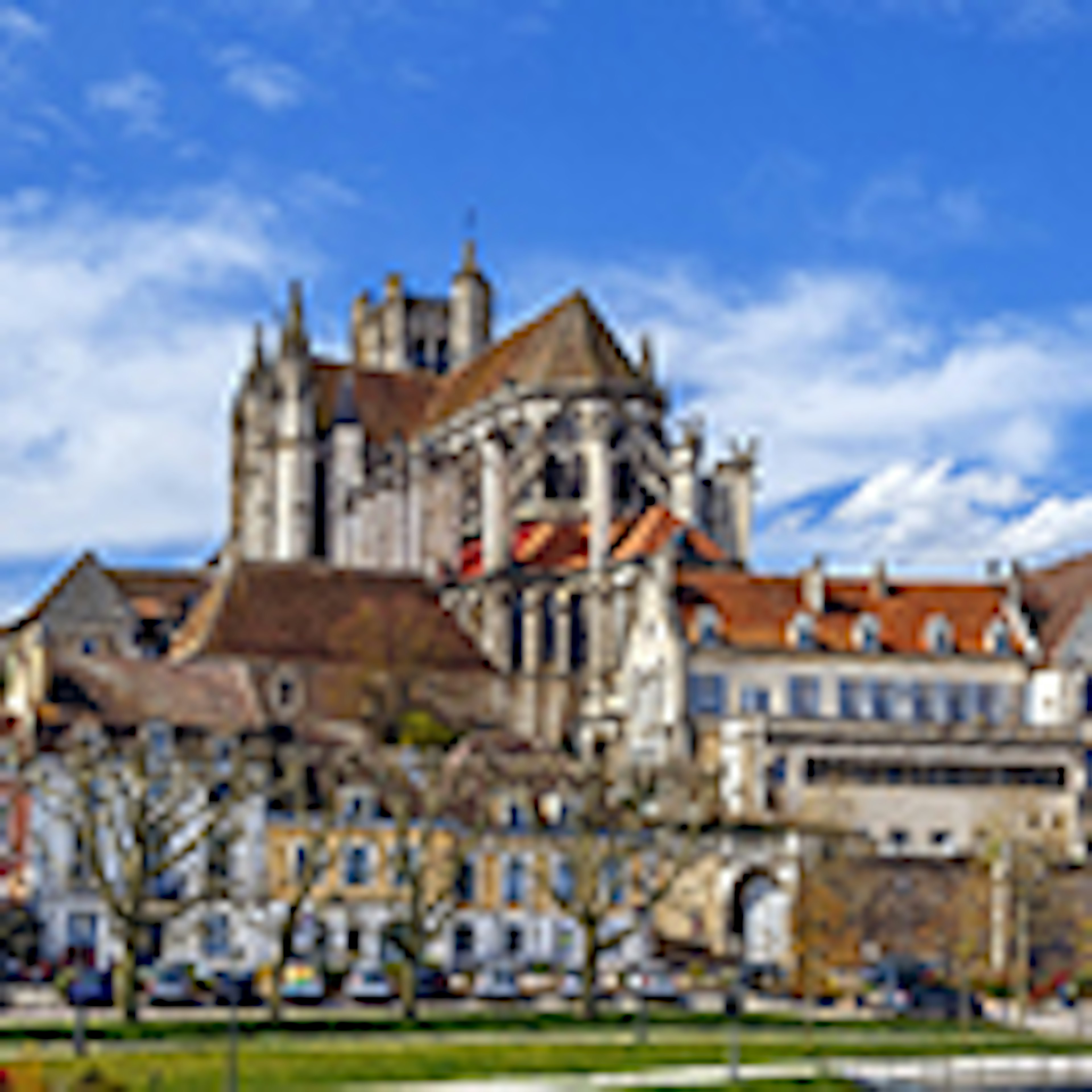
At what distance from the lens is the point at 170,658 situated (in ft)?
311

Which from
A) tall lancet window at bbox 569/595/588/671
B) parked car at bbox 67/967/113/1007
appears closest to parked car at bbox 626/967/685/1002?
parked car at bbox 67/967/113/1007

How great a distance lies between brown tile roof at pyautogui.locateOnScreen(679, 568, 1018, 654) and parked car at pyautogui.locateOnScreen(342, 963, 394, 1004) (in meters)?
28.9

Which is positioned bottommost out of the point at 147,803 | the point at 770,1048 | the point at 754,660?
the point at 770,1048

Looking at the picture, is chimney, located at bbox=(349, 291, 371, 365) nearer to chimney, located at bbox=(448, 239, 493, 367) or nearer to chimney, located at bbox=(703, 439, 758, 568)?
chimney, located at bbox=(448, 239, 493, 367)

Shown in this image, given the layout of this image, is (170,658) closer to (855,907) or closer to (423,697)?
(423,697)

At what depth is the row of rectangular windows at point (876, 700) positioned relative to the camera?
8994 cm

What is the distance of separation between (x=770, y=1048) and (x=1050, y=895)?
30265 millimetres

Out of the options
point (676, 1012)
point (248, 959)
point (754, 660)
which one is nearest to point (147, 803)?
point (248, 959)

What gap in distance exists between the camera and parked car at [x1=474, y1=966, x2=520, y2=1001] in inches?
2527

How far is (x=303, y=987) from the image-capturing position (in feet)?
206

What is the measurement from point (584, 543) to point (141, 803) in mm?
45053

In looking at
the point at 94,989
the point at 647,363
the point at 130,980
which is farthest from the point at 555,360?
the point at 130,980

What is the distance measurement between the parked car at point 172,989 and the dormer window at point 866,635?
3621 centimetres

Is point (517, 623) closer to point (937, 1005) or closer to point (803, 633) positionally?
point (803, 633)
